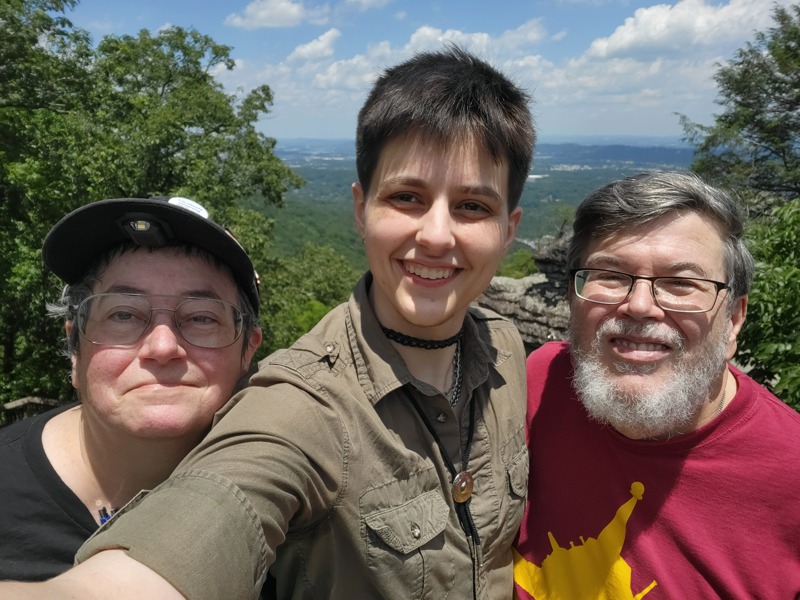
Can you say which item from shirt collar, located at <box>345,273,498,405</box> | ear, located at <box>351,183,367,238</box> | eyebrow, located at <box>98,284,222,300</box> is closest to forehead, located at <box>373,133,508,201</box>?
ear, located at <box>351,183,367,238</box>

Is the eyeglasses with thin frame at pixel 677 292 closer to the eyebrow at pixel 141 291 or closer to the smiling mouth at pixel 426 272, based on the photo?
the smiling mouth at pixel 426 272

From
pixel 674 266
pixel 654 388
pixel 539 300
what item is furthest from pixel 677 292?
pixel 539 300

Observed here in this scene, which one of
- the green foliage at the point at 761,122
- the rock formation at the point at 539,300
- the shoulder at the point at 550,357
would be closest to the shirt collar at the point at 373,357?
the shoulder at the point at 550,357

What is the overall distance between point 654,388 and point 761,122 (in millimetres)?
22262

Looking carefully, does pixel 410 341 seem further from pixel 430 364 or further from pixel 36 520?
pixel 36 520

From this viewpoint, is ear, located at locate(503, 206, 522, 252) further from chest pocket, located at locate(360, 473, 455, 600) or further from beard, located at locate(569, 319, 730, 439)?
chest pocket, located at locate(360, 473, 455, 600)

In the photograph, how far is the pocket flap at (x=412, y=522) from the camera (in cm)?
163

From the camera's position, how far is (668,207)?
83.7 inches

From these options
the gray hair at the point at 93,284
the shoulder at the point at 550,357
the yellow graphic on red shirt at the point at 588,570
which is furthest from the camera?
the shoulder at the point at 550,357

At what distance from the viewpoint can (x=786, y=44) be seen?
1884cm

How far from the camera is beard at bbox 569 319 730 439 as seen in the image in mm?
2082

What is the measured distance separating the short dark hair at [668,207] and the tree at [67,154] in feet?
37.9

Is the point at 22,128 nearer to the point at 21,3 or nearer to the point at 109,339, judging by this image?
the point at 21,3

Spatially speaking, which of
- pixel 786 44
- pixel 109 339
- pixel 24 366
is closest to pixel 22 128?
pixel 24 366
